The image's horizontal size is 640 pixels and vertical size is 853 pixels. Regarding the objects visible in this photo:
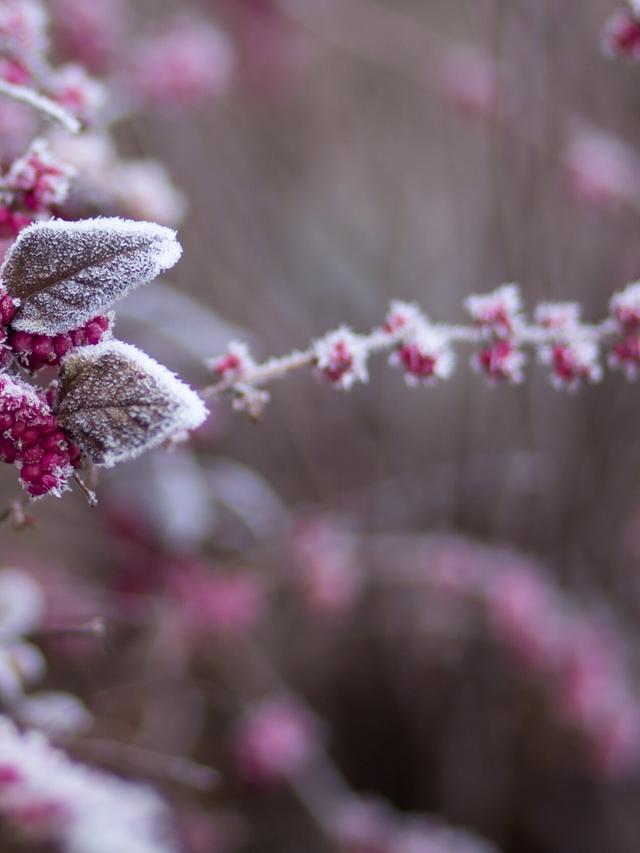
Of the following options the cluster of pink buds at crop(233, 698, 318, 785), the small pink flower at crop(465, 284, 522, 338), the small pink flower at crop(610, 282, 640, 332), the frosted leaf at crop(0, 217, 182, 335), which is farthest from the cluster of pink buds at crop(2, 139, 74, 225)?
the cluster of pink buds at crop(233, 698, 318, 785)

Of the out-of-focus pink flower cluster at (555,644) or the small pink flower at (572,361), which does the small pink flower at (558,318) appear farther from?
the out-of-focus pink flower cluster at (555,644)

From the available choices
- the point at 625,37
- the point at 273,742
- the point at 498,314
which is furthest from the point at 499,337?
the point at 273,742

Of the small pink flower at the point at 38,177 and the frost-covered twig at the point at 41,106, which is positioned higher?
the frost-covered twig at the point at 41,106

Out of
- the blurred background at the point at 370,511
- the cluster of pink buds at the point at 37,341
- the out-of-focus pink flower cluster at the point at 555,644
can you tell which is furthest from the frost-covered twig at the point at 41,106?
the out-of-focus pink flower cluster at the point at 555,644

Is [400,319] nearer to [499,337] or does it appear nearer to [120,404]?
[499,337]

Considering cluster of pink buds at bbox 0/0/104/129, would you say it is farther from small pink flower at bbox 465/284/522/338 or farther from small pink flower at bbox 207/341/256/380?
small pink flower at bbox 465/284/522/338
